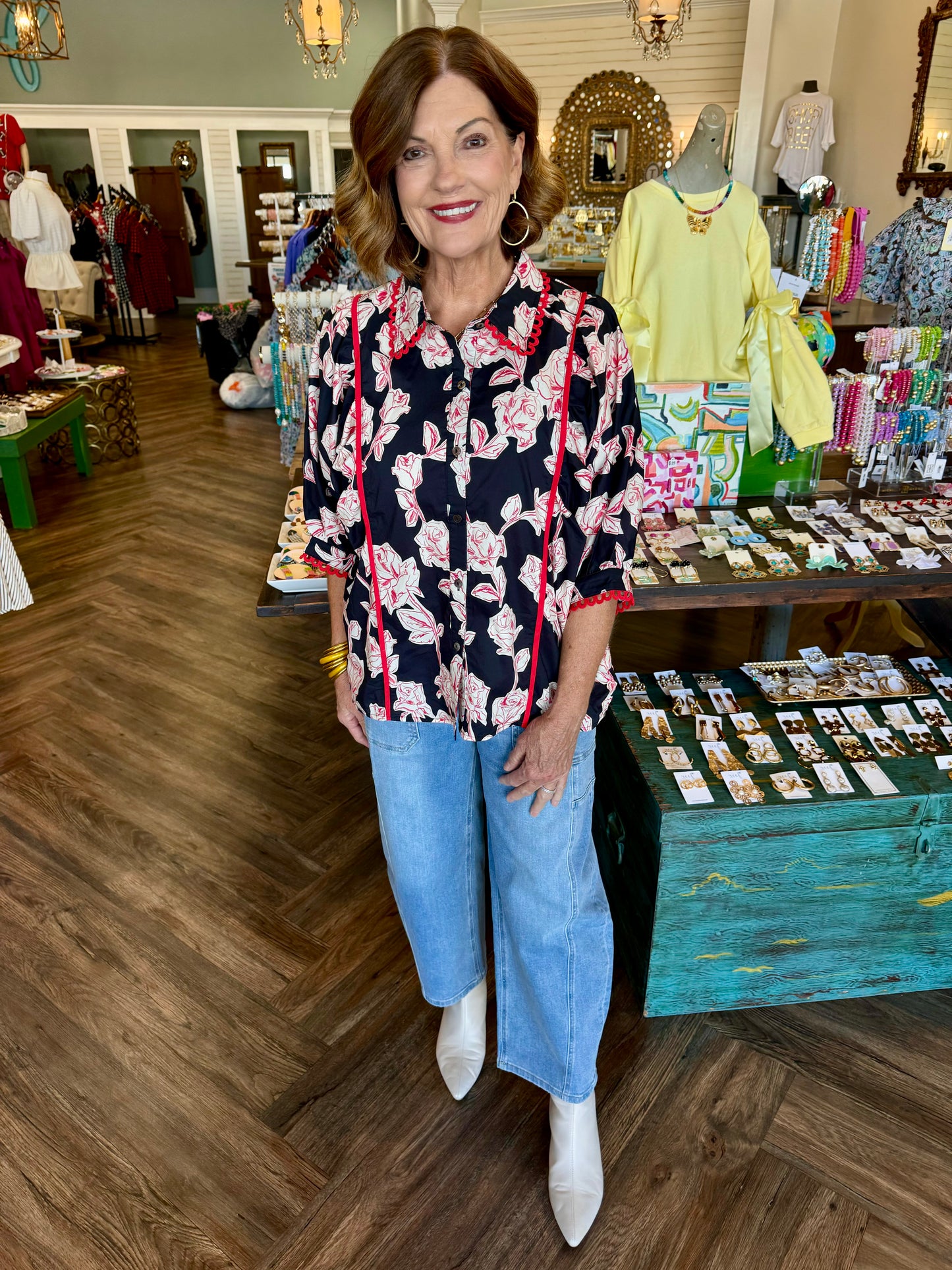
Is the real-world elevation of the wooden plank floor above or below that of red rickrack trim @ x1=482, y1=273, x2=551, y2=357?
below

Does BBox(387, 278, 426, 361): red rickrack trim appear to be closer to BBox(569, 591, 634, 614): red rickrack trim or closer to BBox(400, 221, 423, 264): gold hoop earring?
BBox(400, 221, 423, 264): gold hoop earring

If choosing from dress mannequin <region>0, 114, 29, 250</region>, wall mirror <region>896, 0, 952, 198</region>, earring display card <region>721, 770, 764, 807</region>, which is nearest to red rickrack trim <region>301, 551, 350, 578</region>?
earring display card <region>721, 770, 764, 807</region>

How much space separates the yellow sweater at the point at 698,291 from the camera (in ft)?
8.21

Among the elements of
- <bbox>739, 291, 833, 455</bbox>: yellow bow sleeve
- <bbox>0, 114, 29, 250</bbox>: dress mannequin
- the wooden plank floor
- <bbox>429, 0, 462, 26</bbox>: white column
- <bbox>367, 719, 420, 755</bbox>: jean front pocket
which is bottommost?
the wooden plank floor

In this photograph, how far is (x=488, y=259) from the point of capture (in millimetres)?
1266

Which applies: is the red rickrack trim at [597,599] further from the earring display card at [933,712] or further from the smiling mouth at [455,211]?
the earring display card at [933,712]

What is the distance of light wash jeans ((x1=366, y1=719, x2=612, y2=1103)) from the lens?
1402mm

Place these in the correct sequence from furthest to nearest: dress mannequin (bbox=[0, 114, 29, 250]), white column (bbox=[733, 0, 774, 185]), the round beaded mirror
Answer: the round beaded mirror, white column (bbox=[733, 0, 774, 185]), dress mannequin (bbox=[0, 114, 29, 250])

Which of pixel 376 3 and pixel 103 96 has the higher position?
pixel 376 3

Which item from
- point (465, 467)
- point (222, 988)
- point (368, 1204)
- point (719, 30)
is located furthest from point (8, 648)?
point (719, 30)

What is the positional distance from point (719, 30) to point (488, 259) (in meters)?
10.0

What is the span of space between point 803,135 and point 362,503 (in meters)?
8.39

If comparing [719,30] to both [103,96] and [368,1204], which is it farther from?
[368,1204]

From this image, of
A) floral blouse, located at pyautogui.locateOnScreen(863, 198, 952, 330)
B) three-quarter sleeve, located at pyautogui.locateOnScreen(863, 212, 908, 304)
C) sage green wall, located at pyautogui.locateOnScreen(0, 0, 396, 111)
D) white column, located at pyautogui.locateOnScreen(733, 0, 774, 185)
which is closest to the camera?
floral blouse, located at pyautogui.locateOnScreen(863, 198, 952, 330)
